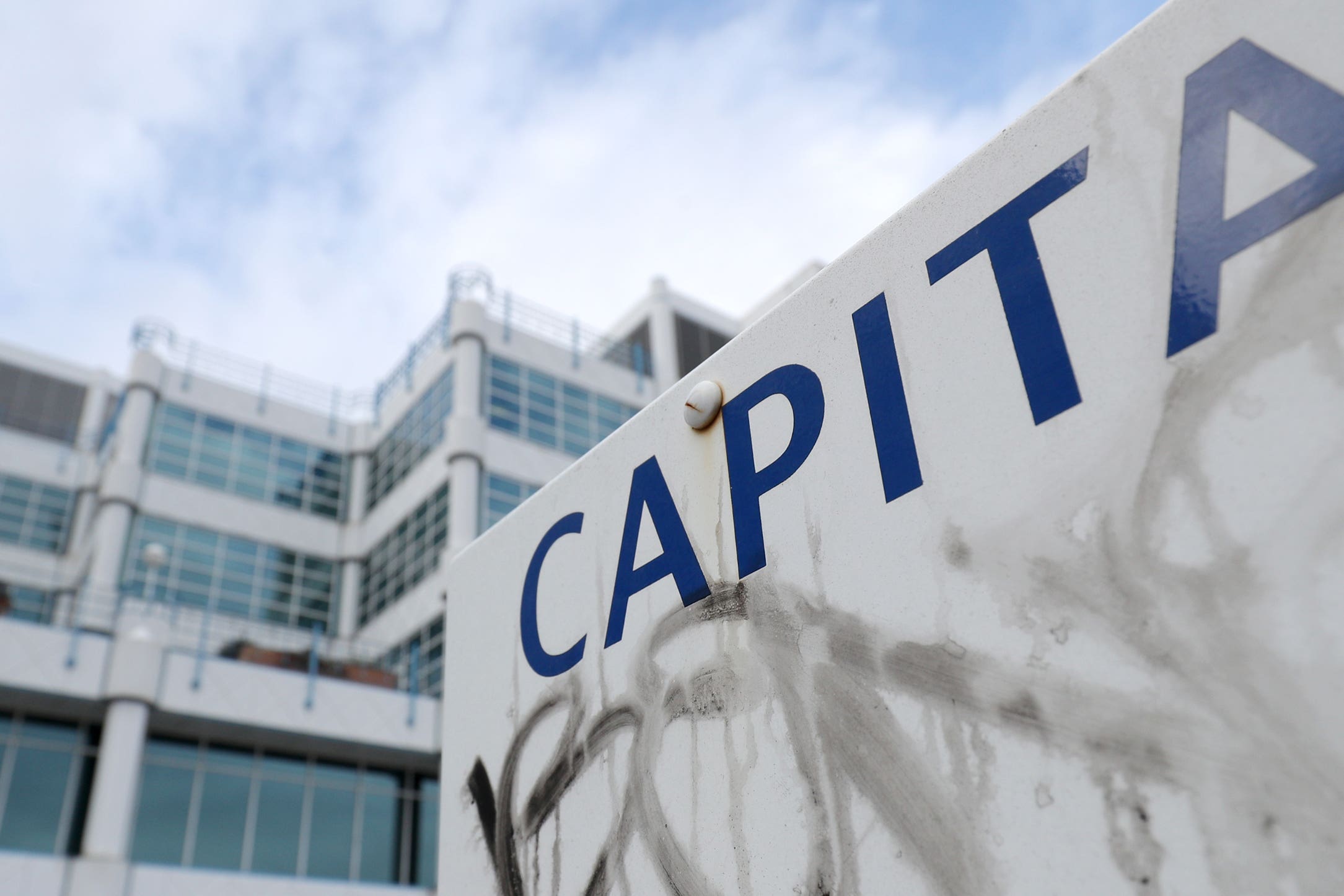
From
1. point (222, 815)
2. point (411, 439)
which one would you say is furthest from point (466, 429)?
point (222, 815)

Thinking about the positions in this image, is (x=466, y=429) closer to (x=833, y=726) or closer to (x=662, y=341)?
(x=662, y=341)

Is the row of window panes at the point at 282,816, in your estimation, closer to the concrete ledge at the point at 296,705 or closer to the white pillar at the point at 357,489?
the concrete ledge at the point at 296,705

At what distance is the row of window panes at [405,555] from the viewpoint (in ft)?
86.0

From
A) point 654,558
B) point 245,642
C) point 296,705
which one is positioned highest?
point 245,642

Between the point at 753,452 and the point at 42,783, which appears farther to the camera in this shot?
the point at 42,783

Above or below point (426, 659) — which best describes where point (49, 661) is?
below

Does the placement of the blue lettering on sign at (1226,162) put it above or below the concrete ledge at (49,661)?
below

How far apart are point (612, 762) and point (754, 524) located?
135cm

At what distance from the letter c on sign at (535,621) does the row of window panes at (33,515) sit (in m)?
30.8

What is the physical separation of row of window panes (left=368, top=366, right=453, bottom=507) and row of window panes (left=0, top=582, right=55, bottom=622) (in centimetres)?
913

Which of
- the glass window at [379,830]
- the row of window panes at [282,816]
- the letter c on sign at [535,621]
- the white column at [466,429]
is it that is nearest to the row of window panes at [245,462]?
the white column at [466,429]

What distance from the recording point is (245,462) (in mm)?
29688

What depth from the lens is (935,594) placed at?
3.81 m

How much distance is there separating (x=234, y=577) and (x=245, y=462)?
141 inches
